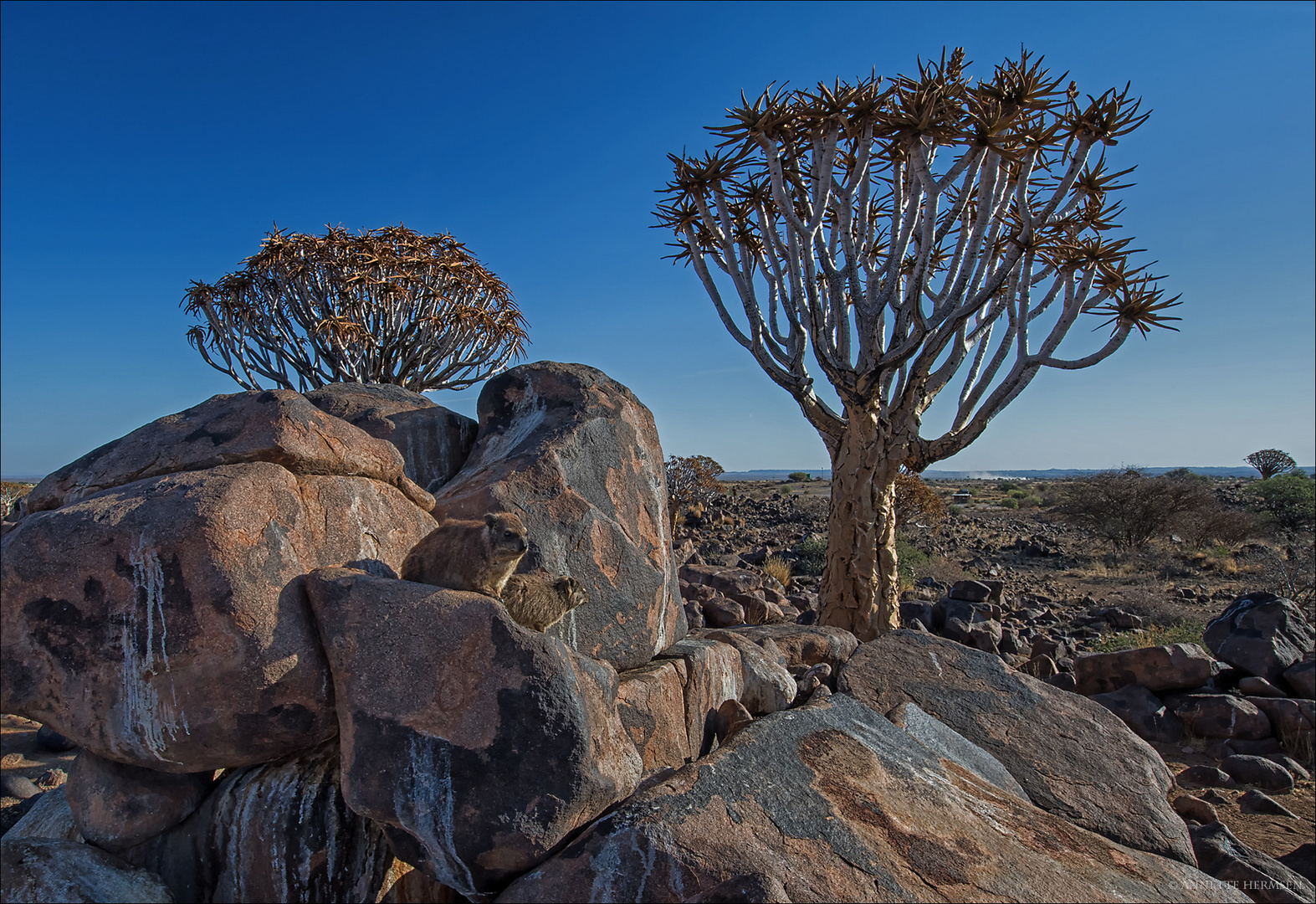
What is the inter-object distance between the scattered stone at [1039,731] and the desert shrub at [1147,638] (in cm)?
430

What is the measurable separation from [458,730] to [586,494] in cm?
223

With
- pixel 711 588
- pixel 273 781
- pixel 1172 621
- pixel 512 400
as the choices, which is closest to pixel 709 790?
pixel 273 781

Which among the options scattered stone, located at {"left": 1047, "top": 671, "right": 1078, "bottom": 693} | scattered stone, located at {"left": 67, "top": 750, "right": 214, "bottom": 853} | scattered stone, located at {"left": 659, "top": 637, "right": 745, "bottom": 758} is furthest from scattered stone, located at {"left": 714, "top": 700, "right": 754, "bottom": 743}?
scattered stone, located at {"left": 1047, "top": 671, "right": 1078, "bottom": 693}

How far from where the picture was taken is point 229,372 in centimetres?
1758

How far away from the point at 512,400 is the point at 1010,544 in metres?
17.1

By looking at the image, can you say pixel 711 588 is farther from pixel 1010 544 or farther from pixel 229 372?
pixel 229 372

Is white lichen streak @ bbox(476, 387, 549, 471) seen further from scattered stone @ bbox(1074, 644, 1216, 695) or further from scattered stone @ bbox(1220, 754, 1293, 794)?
scattered stone @ bbox(1220, 754, 1293, 794)

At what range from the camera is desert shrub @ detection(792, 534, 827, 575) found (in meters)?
14.8

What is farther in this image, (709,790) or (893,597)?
(893,597)

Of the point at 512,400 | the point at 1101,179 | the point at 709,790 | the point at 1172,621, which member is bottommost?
the point at 1172,621

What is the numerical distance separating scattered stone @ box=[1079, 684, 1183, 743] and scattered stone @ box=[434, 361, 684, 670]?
489 centimetres

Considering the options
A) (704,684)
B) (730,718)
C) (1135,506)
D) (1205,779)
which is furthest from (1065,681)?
(1135,506)

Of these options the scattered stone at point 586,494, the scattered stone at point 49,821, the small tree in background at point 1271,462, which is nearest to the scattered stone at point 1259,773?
the scattered stone at point 586,494

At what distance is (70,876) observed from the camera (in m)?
3.14
